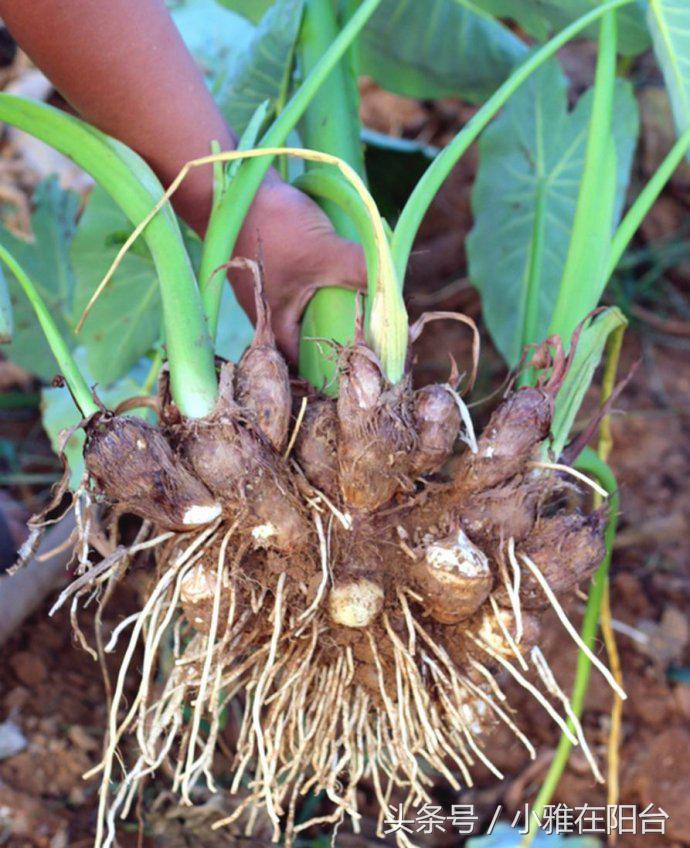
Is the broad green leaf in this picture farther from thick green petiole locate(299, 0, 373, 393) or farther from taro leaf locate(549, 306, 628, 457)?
taro leaf locate(549, 306, 628, 457)

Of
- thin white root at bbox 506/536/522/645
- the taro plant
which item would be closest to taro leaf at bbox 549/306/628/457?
the taro plant

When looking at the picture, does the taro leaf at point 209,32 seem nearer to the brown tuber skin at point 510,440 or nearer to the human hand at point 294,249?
the human hand at point 294,249

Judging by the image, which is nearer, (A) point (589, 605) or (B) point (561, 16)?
(A) point (589, 605)

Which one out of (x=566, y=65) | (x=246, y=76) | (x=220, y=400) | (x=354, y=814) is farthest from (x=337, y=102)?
(x=566, y=65)

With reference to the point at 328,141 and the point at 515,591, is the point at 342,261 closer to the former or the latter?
the point at 328,141

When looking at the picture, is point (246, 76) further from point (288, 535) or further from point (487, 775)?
point (487, 775)

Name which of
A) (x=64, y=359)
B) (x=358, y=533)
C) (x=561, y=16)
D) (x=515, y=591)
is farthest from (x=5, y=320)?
(x=561, y=16)
